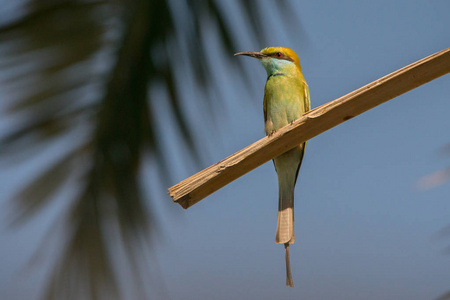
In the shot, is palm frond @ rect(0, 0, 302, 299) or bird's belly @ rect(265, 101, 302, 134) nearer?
palm frond @ rect(0, 0, 302, 299)

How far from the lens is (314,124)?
27.3 inches

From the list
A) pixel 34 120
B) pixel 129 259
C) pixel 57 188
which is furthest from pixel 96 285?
pixel 34 120

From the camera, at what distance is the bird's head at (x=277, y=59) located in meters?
1.68

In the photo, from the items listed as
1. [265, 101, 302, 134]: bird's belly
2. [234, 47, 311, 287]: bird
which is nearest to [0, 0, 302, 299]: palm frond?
[234, 47, 311, 287]: bird

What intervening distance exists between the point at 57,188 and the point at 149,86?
0.24 metres

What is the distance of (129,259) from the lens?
0.79 metres

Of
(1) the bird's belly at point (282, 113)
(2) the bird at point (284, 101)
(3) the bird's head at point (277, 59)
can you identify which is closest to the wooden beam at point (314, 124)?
(2) the bird at point (284, 101)

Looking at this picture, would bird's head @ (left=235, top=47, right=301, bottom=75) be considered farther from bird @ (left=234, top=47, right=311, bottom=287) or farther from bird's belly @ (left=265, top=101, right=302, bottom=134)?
bird's belly @ (left=265, top=101, right=302, bottom=134)

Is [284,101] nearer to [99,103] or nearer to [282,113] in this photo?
[282,113]

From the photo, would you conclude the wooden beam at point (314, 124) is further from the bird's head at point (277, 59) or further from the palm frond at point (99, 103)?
the bird's head at point (277, 59)

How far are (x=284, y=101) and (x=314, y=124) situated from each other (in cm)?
93

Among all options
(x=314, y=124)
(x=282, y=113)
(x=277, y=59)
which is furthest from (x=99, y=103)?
(x=277, y=59)

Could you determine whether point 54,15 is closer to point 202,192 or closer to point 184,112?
point 184,112

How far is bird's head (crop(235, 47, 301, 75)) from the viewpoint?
1.68 metres
